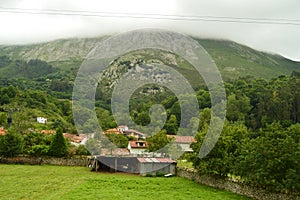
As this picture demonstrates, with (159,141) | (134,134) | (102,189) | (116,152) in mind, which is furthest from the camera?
(134,134)

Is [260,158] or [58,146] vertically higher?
[260,158]

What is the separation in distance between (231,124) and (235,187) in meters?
30.1

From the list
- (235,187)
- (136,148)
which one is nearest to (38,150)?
(136,148)

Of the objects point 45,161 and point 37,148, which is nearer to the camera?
point 45,161

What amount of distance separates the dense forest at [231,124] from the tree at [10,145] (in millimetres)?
113

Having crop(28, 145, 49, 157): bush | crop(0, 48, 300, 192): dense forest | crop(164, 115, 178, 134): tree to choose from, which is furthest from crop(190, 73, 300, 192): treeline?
crop(164, 115, 178, 134): tree

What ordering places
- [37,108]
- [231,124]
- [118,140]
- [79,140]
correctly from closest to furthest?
[118,140] → [231,124] → [79,140] → [37,108]

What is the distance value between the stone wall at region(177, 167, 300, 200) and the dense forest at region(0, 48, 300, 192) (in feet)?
1.51

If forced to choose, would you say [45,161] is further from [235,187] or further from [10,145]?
[235,187]

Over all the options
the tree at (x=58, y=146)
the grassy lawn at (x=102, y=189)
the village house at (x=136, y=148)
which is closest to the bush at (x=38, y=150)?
the tree at (x=58, y=146)

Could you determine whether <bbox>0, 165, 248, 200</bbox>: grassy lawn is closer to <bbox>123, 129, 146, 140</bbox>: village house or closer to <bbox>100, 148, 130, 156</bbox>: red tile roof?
<bbox>100, 148, 130, 156</bbox>: red tile roof

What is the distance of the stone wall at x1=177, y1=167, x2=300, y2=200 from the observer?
20420 millimetres

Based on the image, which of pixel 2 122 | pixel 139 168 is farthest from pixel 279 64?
pixel 139 168

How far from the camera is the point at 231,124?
53.4 m
